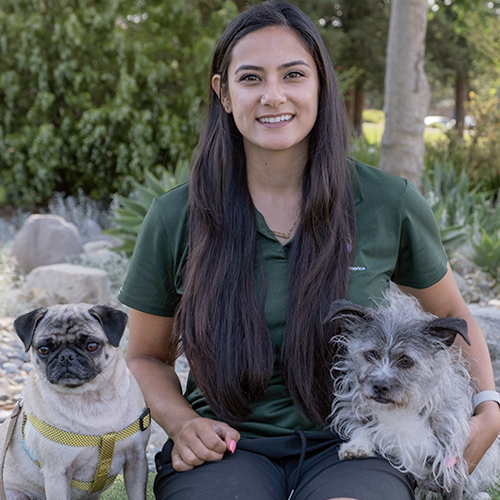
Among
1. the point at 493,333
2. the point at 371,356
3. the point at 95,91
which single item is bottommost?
the point at 493,333

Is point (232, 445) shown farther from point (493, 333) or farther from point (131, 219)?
point (131, 219)

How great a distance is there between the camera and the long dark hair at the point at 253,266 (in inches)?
104

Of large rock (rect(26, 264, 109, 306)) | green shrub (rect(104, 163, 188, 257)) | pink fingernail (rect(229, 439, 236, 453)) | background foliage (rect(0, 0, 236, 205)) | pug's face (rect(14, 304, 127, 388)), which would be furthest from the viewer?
background foliage (rect(0, 0, 236, 205))

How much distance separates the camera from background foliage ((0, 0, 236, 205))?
11172 millimetres

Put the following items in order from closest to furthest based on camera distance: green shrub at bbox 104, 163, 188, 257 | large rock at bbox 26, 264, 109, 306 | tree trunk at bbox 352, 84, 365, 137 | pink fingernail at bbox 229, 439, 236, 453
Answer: pink fingernail at bbox 229, 439, 236, 453 → large rock at bbox 26, 264, 109, 306 → green shrub at bbox 104, 163, 188, 257 → tree trunk at bbox 352, 84, 365, 137

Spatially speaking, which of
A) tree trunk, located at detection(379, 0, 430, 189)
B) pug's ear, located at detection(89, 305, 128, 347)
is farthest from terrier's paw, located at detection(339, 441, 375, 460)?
tree trunk, located at detection(379, 0, 430, 189)

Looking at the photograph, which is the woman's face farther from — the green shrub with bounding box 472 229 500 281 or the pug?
the green shrub with bounding box 472 229 500 281

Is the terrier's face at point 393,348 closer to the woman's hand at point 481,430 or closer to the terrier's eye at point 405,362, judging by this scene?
the terrier's eye at point 405,362

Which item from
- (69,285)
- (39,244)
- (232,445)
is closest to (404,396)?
(232,445)

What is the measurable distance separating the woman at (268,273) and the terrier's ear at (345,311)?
14 cm

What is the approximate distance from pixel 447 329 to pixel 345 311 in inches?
16.7

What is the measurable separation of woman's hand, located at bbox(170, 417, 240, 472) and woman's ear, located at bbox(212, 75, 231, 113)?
1.56 meters

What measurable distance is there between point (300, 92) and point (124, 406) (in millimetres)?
1723

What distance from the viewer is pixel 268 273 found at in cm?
279
